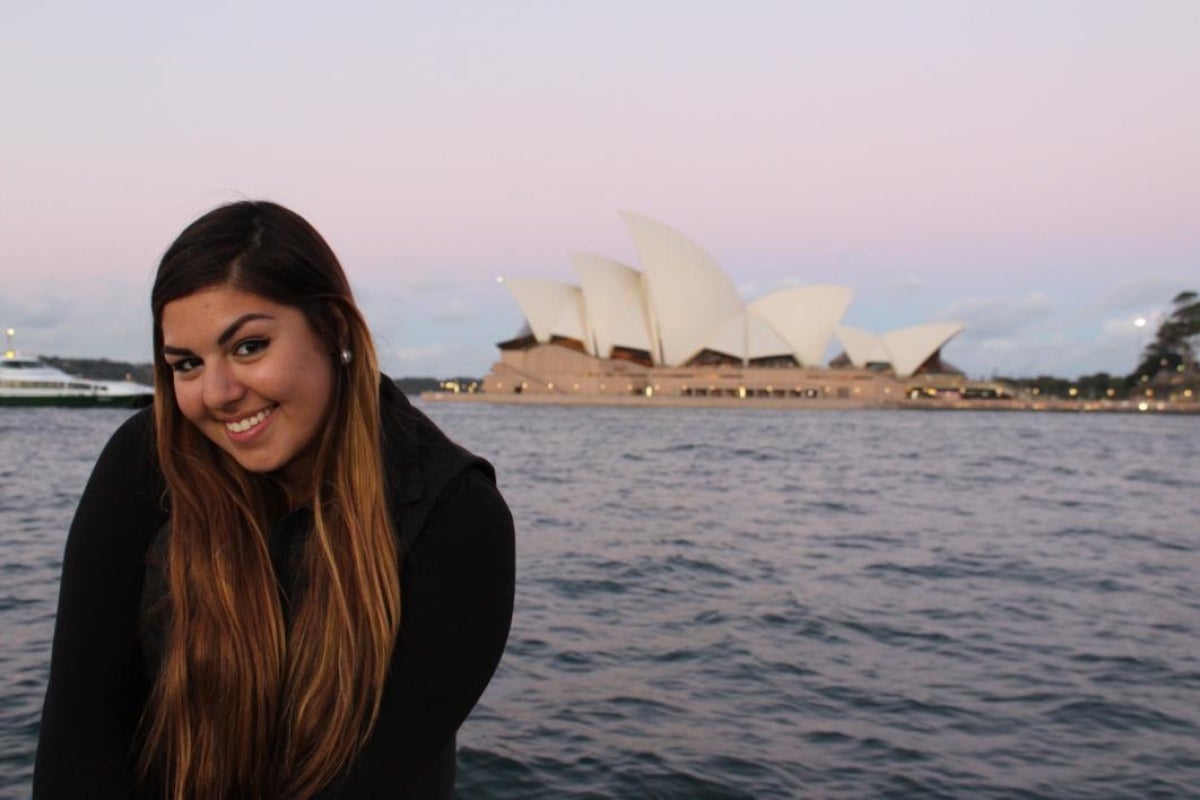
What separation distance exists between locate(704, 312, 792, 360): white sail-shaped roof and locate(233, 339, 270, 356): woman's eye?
59075 mm

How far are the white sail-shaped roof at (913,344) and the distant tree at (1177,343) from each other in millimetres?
16625

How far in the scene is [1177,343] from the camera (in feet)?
238

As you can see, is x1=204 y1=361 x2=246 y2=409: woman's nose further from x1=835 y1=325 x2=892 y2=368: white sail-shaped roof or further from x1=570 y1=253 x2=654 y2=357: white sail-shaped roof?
x1=835 y1=325 x2=892 y2=368: white sail-shaped roof

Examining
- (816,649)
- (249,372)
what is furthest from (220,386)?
(816,649)

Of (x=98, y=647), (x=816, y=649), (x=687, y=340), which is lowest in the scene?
(x=816, y=649)

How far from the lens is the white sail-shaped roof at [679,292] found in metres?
51.9

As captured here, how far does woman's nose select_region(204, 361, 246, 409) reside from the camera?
112 cm

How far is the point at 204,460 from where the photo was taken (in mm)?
1212

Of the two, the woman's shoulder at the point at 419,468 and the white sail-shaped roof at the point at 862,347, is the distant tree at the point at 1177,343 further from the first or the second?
the woman's shoulder at the point at 419,468

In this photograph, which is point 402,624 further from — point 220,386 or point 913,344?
point 913,344

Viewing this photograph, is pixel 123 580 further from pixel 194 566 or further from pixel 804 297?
pixel 804 297

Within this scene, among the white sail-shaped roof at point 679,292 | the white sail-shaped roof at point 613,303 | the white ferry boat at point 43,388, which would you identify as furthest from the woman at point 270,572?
the white sail-shaped roof at point 613,303

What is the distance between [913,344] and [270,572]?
7004cm

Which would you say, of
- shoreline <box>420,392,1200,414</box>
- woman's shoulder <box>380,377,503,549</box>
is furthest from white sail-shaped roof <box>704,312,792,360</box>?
woman's shoulder <box>380,377,503,549</box>
